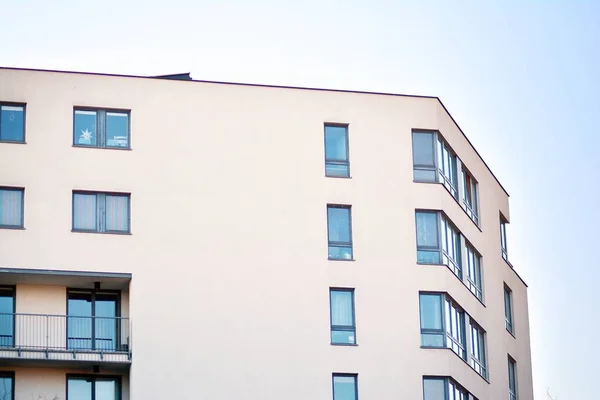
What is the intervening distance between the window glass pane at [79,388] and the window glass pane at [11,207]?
18.9 feet

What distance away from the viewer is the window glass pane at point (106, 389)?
2208 inches

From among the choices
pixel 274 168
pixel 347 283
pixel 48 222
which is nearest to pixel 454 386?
pixel 347 283

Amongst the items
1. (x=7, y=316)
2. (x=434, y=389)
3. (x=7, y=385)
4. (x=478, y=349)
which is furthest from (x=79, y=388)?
(x=478, y=349)

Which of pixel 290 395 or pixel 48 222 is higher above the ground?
pixel 48 222

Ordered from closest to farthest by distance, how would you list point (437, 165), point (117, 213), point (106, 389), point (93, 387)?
point (93, 387), point (106, 389), point (117, 213), point (437, 165)

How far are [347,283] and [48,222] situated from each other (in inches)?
424

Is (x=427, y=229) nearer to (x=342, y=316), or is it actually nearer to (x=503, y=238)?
(x=342, y=316)

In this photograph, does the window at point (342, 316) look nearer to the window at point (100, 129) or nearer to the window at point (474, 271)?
the window at point (474, 271)

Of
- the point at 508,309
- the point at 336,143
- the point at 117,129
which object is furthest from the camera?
the point at 508,309

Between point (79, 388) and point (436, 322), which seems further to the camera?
point (436, 322)

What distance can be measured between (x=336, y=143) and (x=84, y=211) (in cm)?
970

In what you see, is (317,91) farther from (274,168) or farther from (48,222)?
(48,222)

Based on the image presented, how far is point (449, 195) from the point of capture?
60719 mm

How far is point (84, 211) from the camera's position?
184 ft
